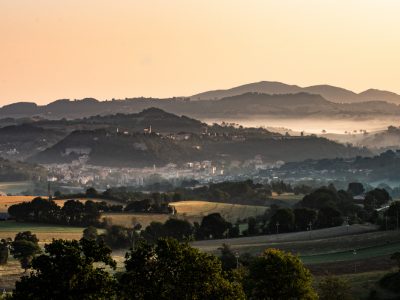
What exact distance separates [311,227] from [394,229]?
23395mm

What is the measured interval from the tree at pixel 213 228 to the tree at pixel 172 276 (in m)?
116

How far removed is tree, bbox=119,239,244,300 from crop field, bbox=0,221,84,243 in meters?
104

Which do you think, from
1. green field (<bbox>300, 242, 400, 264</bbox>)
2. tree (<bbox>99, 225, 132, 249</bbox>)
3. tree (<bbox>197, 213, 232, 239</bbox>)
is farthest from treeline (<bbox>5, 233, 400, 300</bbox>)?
tree (<bbox>197, 213, 232, 239</bbox>)

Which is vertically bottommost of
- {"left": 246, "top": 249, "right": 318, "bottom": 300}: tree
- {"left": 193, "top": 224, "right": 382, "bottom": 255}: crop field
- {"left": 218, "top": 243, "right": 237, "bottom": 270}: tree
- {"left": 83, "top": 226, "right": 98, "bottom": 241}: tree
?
{"left": 193, "top": 224, "right": 382, "bottom": 255}: crop field

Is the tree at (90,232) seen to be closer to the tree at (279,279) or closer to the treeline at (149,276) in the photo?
the tree at (279,279)

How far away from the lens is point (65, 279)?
208 ft

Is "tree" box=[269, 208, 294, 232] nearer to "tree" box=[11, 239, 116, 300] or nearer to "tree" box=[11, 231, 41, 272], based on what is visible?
"tree" box=[11, 231, 41, 272]

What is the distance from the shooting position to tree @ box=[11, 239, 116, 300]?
63.2m

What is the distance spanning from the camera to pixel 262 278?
279 ft

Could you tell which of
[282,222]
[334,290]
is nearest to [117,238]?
[282,222]

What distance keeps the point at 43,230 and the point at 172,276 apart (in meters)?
122

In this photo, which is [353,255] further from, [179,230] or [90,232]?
[90,232]

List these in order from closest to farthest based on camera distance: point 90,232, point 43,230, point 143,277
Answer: point 143,277 < point 90,232 < point 43,230

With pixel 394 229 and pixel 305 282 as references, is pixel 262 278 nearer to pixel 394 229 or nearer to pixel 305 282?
pixel 305 282
